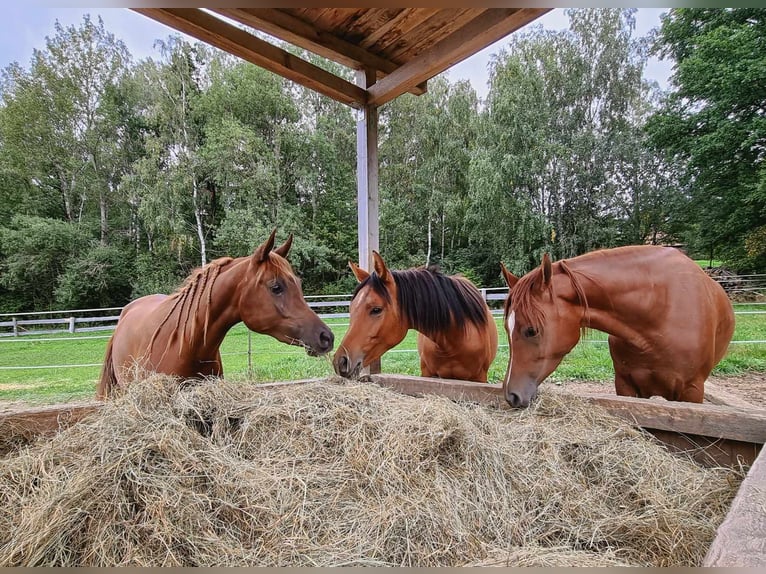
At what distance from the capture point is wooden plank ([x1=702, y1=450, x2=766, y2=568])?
1.80 ft

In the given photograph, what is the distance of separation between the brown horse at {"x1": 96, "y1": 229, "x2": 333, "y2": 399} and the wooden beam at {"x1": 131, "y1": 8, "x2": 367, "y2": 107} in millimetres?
1034

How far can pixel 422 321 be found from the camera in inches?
79.9

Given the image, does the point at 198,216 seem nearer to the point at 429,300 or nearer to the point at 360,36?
the point at 360,36

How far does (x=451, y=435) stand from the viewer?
3.67 ft

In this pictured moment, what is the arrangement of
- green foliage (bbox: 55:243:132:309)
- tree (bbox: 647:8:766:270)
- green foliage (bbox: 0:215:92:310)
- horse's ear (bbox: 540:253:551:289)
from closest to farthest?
horse's ear (bbox: 540:253:551:289) → green foliage (bbox: 0:215:92:310) → green foliage (bbox: 55:243:132:309) → tree (bbox: 647:8:766:270)

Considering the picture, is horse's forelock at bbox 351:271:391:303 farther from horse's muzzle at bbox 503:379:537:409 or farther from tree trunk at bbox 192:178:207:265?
tree trunk at bbox 192:178:207:265

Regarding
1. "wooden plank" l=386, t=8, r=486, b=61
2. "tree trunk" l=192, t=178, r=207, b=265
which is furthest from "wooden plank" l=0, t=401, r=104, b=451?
"tree trunk" l=192, t=178, r=207, b=265

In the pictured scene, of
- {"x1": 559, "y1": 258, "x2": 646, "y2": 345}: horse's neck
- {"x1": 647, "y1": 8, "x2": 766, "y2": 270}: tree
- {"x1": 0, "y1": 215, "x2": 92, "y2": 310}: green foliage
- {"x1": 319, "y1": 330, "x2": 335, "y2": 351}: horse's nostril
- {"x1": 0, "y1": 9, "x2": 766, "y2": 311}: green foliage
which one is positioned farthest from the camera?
{"x1": 0, "y1": 9, "x2": 766, "y2": 311}: green foliage

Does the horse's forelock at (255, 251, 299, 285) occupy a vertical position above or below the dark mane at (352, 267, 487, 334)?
above

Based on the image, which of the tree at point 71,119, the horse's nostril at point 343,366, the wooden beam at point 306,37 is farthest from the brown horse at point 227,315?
the tree at point 71,119

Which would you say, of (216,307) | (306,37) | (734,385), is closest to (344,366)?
(216,307)

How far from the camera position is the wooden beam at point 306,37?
5.70ft

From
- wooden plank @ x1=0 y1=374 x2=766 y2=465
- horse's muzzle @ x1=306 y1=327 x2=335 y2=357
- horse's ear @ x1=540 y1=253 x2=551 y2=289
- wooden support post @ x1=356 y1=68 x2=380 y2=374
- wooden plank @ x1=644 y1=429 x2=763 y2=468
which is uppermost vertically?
wooden support post @ x1=356 y1=68 x2=380 y2=374

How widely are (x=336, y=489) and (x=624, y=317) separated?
149 centimetres
